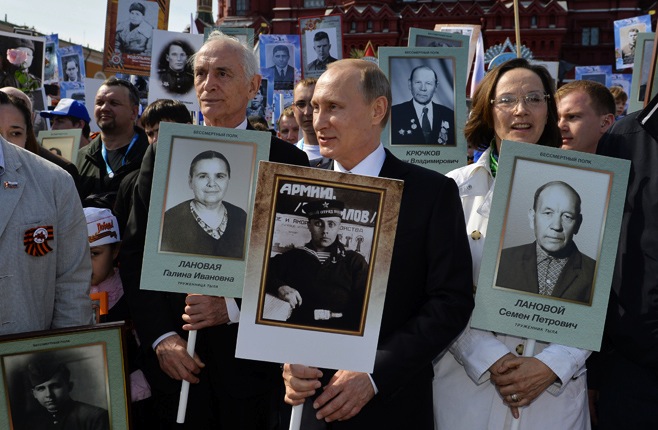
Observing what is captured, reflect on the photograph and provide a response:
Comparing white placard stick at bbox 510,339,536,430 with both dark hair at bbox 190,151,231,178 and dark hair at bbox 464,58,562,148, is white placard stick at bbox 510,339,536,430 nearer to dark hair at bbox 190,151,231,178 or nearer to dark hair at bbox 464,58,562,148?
dark hair at bbox 464,58,562,148

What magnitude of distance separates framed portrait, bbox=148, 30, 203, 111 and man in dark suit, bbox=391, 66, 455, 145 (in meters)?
3.76

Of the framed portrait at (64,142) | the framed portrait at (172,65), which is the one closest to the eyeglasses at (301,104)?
the framed portrait at (64,142)

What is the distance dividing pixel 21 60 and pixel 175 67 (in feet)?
5.69

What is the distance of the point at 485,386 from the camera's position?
127 inches

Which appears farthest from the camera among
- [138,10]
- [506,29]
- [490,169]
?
[506,29]

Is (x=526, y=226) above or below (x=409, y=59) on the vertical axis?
below

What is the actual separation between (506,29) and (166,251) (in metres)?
39.3

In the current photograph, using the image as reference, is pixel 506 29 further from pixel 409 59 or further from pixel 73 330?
pixel 73 330

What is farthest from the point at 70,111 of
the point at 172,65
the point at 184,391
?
the point at 184,391

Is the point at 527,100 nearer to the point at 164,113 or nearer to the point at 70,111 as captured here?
the point at 164,113

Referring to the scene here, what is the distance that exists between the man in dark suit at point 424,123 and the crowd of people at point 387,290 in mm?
1454

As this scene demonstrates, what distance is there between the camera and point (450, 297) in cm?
288

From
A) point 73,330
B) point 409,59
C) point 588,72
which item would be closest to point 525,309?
point 73,330

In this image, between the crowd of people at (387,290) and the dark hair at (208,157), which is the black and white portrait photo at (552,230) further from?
the dark hair at (208,157)
